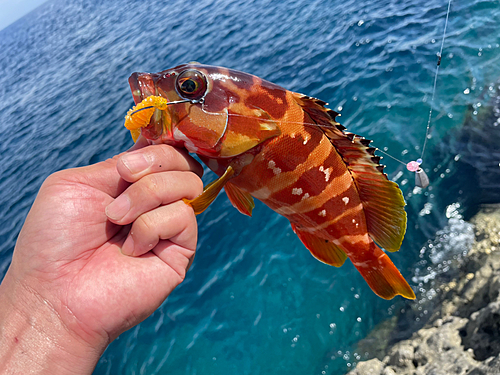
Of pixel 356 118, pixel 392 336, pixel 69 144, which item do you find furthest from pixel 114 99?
pixel 392 336

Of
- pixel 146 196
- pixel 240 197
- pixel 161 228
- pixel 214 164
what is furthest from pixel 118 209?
pixel 240 197

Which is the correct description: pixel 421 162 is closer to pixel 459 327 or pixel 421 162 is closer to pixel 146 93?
pixel 459 327

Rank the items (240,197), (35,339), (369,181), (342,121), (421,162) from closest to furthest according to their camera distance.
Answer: (35,339), (369,181), (240,197), (421,162), (342,121)

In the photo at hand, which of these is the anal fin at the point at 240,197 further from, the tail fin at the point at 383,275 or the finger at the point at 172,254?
the tail fin at the point at 383,275

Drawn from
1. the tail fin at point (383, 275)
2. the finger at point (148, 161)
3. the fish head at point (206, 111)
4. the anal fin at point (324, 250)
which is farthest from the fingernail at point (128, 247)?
the tail fin at point (383, 275)

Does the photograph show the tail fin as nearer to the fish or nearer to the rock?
the fish

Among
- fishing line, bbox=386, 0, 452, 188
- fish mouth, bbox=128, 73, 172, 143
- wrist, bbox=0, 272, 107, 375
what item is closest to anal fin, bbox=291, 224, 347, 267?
fish mouth, bbox=128, 73, 172, 143

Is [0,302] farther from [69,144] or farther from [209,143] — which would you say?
[69,144]
